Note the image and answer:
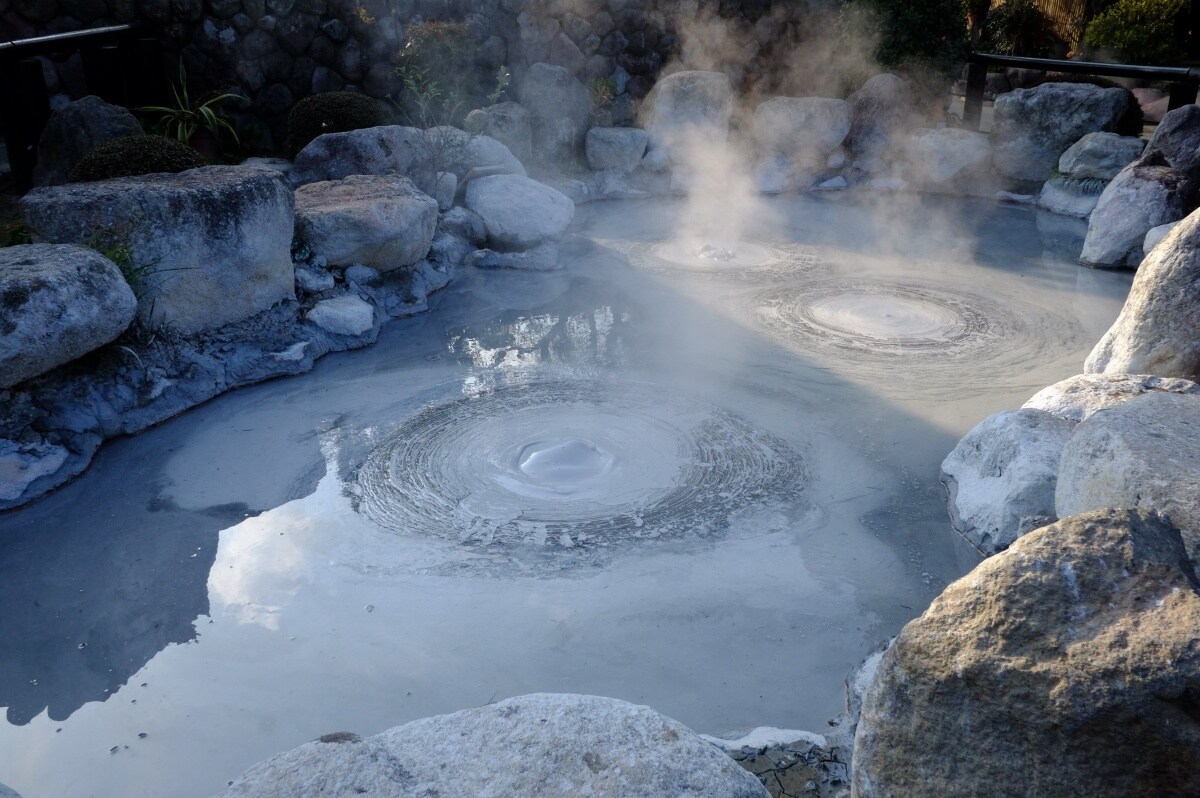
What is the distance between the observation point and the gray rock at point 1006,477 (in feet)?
12.4

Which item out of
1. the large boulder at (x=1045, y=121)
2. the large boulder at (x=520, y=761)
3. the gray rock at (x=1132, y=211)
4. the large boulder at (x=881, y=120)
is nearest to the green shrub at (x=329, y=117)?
the large boulder at (x=881, y=120)

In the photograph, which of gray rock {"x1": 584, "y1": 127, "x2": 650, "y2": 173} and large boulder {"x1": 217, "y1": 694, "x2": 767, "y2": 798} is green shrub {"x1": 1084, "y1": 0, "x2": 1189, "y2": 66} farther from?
large boulder {"x1": 217, "y1": 694, "x2": 767, "y2": 798}

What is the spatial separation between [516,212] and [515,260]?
56 centimetres

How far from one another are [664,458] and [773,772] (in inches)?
77.9

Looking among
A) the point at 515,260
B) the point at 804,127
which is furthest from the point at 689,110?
the point at 515,260

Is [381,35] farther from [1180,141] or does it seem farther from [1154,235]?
[1180,141]

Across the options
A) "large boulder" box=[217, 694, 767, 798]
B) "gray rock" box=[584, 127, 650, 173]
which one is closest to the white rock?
"large boulder" box=[217, 694, 767, 798]

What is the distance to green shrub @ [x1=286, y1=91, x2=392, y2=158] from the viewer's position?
8.69 meters

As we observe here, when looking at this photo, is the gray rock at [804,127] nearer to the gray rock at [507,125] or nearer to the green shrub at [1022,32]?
the gray rock at [507,125]

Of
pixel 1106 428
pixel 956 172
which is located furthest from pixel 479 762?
pixel 956 172

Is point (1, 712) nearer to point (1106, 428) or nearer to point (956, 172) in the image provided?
point (1106, 428)

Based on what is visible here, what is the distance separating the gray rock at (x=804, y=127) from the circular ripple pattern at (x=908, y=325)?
4.22 m

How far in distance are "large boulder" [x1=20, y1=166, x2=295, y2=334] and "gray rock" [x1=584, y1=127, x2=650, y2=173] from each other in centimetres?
533

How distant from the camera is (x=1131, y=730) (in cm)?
172
